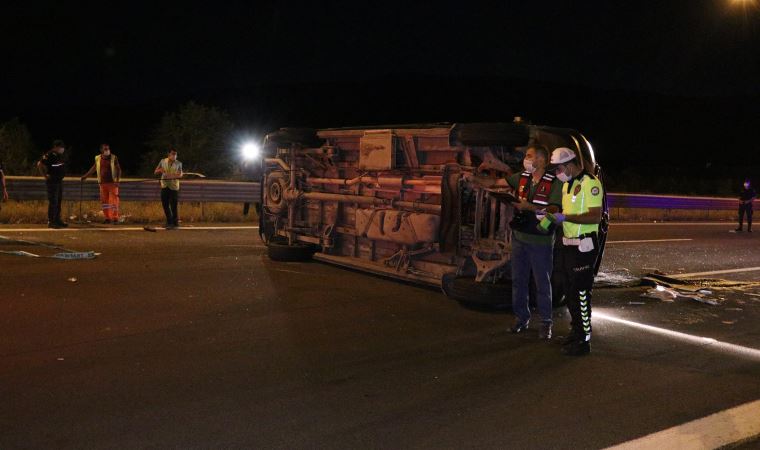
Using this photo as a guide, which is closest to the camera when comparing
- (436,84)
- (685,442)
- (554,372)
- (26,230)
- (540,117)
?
(685,442)

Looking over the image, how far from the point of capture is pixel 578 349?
6590 mm

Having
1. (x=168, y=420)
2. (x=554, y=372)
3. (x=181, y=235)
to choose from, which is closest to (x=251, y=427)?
(x=168, y=420)

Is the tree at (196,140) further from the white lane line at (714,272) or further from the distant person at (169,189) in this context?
the white lane line at (714,272)

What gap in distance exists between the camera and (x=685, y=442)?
4.68 metres

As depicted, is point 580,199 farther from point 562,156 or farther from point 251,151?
point 251,151

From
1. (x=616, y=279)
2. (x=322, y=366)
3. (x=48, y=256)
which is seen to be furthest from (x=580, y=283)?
(x=48, y=256)

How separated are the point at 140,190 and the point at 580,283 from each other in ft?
44.2

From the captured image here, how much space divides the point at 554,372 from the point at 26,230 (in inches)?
430

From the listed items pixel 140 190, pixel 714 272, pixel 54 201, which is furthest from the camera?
pixel 140 190

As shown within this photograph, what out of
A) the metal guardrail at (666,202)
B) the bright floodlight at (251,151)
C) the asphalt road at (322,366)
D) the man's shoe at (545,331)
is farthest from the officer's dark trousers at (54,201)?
the metal guardrail at (666,202)

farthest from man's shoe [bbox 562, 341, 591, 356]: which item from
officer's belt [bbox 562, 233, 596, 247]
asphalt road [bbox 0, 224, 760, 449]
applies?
officer's belt [bbox 562, 233, 596, 247]

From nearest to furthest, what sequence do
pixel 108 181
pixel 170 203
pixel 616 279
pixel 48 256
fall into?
pixel 48 256, pixel 616 279, pixel 170 203, pixel 108 181

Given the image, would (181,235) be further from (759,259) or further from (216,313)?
(759,259)

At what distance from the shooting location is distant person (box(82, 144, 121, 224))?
15586 mm
